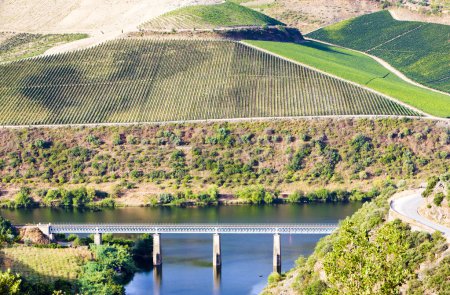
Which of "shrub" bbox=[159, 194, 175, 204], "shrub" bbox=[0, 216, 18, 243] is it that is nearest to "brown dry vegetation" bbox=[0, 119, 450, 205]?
"shrub" bbox=[159, 194, 175, 204]

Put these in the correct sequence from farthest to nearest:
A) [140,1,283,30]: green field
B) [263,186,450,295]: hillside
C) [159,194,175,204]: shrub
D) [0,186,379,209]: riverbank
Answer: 1. [140,1,283,30]: green field
2. [159,194,175,204]: shrub
3. [0,186,379,209]: riverbank
4. [263,186,450,295]: hillside

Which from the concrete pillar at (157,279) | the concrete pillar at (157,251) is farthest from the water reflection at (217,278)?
the concrete pillar at (157,251)

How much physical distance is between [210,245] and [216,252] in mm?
5277

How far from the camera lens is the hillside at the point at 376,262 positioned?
4412cm

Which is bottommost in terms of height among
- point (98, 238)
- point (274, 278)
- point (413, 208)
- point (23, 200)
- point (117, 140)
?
point (23, 200)

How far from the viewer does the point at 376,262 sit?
145 feet

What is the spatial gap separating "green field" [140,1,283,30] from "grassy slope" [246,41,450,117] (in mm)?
7361

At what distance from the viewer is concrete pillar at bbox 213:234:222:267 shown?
9331cm

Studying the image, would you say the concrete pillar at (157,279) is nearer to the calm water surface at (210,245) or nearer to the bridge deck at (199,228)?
the calm water surface at (210,245)

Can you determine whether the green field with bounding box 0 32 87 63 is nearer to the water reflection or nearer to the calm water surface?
the calm water surface

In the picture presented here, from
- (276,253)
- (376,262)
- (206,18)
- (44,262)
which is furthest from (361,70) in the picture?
(376,262)

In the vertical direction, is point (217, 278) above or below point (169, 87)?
above

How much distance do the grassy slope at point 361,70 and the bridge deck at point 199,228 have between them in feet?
142

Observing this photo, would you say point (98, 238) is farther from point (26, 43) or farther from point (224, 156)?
point (26, 43)
